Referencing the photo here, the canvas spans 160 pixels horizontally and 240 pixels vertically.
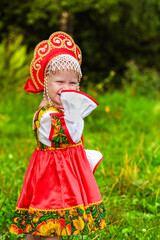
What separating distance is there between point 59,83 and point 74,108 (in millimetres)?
263

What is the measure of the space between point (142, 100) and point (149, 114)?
1.02 meters

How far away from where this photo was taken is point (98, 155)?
2455 millimetres

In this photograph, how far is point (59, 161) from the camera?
7.13 ft

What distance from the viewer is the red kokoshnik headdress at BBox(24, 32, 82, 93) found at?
2262 millimetres

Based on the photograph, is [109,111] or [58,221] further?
[109,111]

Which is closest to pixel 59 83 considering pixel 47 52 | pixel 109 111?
pixel 47 52

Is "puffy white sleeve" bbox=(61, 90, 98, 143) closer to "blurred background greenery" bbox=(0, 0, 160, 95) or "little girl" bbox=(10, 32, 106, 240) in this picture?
"little girl" bbox=(10, 32, 106, 240)

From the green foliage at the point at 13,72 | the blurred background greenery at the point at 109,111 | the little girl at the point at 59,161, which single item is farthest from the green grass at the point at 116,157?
the little girl at the point at 59,161

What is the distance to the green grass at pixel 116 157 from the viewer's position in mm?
2875

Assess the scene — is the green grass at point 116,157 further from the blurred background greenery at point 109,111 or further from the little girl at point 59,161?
the little girl at point 59,161

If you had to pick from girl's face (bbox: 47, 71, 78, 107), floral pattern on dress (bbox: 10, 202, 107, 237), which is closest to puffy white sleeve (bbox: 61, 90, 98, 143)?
girl's face (bbox: 47, 71, 78, 107)

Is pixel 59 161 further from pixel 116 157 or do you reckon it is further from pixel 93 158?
pixel 116 157

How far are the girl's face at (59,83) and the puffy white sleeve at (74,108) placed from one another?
0.52 feet

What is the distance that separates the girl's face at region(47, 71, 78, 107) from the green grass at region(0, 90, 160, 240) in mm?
931
